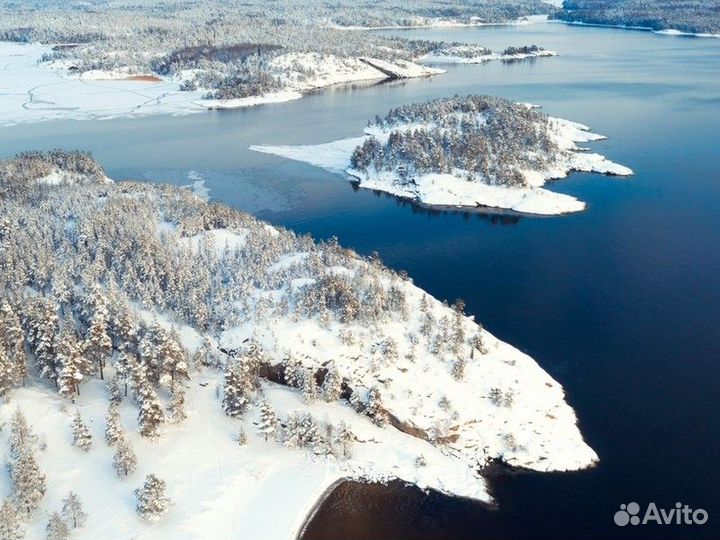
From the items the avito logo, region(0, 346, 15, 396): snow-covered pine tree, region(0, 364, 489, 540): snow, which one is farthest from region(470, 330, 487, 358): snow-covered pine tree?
region(0, 346, 15, 396): snow-covered pine tree

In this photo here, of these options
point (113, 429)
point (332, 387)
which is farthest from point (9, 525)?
point (332, 387)

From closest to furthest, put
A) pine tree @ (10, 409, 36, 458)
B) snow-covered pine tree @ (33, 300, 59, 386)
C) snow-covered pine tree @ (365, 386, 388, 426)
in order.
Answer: pine tree @ (10, 409, 36, 458) < snow-covered pine tree @ (365, 386, 388, 426) < snow-covered pine tree @ (33, 300, 59, 386)

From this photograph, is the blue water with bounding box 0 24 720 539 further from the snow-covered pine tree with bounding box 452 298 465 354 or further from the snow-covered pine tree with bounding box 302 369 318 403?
the snow-covered pine tree with bounding box 302 369 318 403

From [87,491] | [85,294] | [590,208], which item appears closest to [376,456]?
[87,491]

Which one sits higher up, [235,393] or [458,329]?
[458,329]

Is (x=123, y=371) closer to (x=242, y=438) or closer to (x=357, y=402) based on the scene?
(x=242, y=438)
